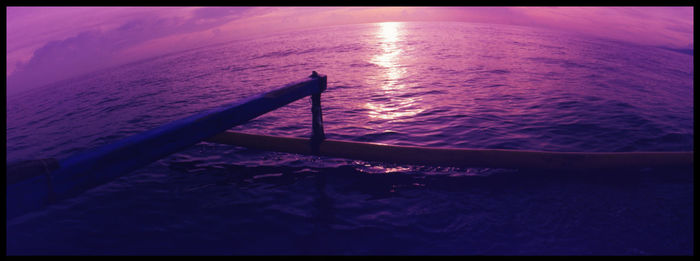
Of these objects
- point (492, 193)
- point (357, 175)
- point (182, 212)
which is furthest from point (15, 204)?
point (492, 193)

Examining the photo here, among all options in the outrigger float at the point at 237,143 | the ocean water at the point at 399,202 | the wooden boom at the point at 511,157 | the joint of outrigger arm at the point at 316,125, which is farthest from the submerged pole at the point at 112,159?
the wooden boom at the point at 511,157

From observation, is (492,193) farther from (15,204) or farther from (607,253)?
(15,204)

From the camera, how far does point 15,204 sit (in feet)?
7.89

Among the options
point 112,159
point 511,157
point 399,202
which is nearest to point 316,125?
point 399,202

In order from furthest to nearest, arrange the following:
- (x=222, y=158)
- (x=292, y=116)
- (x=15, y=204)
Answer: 1. (x=292, y=116)
2. (x=222, y=158)
3. (x=15, y=204)

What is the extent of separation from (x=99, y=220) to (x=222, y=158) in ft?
8.71

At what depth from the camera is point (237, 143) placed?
6.76m

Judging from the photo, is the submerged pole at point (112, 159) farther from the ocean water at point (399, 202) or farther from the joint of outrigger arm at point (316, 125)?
the joint of outrigger arm at point (316, 125)

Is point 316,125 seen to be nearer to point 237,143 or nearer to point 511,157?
point 237,143

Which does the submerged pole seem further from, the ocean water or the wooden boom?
the wooden boom

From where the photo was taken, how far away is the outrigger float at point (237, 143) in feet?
8.40

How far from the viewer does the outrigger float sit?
8.40 feet

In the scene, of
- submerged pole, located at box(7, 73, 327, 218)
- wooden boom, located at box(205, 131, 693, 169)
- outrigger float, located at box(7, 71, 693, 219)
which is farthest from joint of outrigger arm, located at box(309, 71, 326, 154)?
submerged pole, located at box(7, 73, 327, 218)

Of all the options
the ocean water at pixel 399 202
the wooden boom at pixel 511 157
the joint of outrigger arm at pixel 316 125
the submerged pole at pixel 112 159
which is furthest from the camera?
the joint of outrigger arm at pixel 316 125
